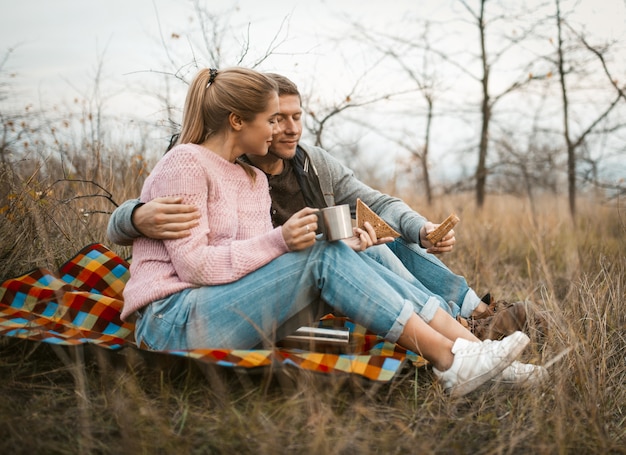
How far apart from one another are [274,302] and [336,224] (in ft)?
1.21

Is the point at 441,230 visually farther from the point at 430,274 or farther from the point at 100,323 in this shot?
the point at 100,323

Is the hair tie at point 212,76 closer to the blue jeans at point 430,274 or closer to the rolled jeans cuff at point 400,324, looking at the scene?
the blue jeans at point 430,274

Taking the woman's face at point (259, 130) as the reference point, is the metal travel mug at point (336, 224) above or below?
below

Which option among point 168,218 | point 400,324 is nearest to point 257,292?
point 168,218

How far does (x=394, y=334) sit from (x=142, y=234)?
3.44 feet

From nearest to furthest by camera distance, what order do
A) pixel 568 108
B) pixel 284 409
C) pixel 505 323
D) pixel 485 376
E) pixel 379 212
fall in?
pixel 284 409 → pixel 485 376 → pixel 505 323 → pixel 379 212 → pixel 568 108

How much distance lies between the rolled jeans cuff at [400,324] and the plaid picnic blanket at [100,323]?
0.10 m

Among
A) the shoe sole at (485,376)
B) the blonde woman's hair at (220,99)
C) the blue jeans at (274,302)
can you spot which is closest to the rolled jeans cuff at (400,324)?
the blue jeans at (274,302)

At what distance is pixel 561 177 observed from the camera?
791 centimetres

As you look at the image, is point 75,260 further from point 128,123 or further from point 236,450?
point 128,123

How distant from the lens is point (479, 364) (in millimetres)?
2014

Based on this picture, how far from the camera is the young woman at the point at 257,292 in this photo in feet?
6.65

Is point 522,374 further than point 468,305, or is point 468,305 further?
point 468,305

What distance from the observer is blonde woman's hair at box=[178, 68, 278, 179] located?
Answer: 7.45 feet
